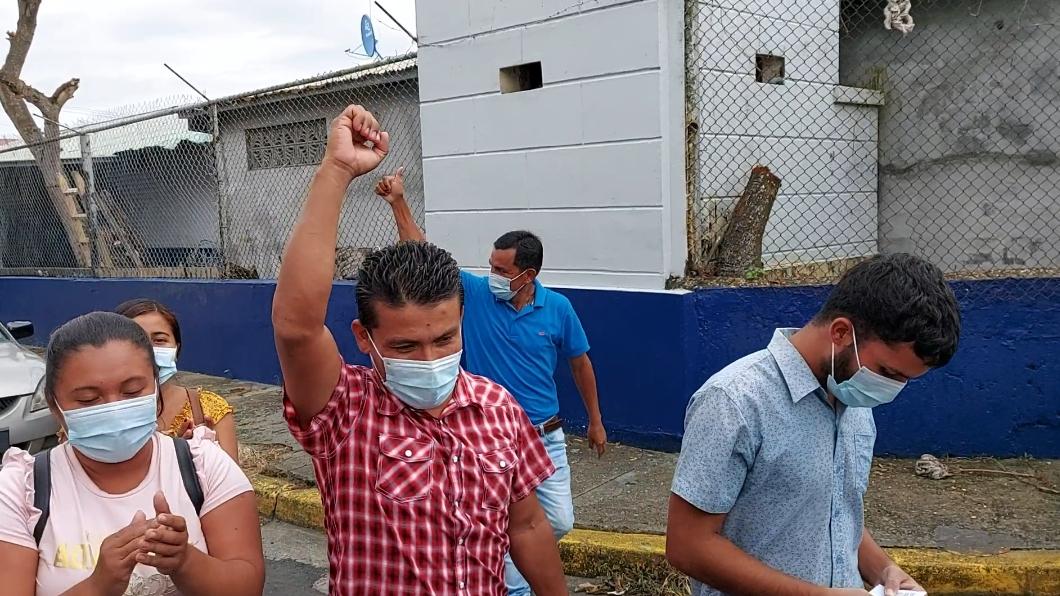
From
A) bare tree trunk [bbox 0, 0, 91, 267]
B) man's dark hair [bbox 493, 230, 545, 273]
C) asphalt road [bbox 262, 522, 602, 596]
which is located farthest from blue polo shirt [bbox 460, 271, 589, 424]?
bare tree trunk [bbox 0, 0, 91, 267]

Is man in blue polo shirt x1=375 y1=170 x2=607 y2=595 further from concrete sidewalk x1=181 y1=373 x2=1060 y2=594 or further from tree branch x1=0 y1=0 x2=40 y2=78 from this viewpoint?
tree branch x1=0 y1=0 x2=40 y2=78

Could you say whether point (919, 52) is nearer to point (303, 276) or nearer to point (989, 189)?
point (989, 189)

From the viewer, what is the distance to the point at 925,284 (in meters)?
1.83

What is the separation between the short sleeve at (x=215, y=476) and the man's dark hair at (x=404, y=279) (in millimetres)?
505

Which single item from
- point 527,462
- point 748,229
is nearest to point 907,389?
point 748,229

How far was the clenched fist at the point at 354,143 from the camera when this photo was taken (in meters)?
1.83

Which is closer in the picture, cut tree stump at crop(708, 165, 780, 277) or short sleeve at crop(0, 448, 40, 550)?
short sleeve at crop(0, 448, 40, 550)

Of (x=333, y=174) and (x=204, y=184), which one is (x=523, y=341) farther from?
(x=204, y=184)

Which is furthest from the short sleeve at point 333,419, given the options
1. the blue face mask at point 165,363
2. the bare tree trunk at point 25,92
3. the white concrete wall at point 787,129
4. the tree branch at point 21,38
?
the tree branch at point 21,38

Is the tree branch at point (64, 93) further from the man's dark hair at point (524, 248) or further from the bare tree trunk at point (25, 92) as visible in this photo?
the man's dark hair at point (524, 248)

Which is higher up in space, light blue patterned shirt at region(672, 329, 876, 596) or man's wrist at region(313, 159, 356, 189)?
man's wrist at region(313, 159, 356, 189)

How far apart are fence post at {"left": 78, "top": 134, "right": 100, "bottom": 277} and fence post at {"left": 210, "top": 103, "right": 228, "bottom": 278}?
2130mm

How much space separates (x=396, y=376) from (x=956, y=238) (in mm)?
5804

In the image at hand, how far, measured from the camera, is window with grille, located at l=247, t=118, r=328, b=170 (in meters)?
8.18
